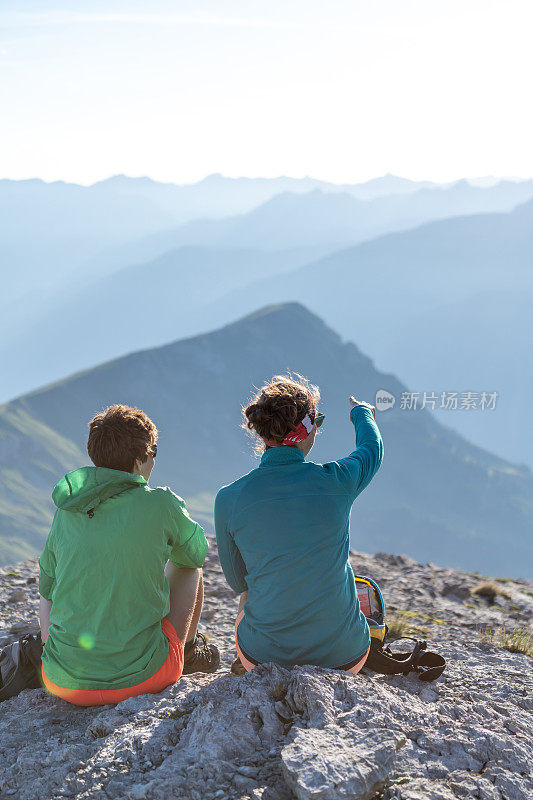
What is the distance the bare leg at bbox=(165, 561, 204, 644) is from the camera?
451 centimetres

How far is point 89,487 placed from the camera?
391 centimetres

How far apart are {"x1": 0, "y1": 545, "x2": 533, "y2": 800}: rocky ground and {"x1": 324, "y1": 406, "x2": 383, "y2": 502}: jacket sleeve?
1141 millimetres

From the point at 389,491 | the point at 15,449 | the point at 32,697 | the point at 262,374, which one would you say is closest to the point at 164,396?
the point at 262,374

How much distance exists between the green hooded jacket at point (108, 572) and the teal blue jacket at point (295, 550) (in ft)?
1.43

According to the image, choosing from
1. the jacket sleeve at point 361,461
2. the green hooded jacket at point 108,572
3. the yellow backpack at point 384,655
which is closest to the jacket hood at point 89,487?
Answer: the green hooded jacket at point 108,572

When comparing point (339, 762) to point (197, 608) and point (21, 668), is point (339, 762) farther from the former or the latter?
point (21, 668)

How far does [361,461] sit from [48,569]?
218cm

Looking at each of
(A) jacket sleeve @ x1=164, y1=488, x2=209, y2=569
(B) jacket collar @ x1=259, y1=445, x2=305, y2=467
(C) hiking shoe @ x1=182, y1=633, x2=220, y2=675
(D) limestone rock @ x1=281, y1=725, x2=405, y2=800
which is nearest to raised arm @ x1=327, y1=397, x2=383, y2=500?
(B) jacket collar @ x1=259, y1=445, x2=305, y2=467

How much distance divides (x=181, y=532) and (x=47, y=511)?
133 meters

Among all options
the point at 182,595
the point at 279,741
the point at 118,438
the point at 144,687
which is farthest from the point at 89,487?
the point at 279,741

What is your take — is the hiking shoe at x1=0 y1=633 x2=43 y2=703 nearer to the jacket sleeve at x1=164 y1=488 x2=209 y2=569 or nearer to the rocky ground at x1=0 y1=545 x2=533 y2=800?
the rocky ground at x1=0 y1=545 x2=533 y2=800

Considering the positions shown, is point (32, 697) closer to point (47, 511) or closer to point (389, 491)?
point (47, 511)

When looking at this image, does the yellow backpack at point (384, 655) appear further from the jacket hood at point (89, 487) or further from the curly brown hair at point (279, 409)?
the jacket hood at point (89, 487)

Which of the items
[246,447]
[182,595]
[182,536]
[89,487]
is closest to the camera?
[89,487]
